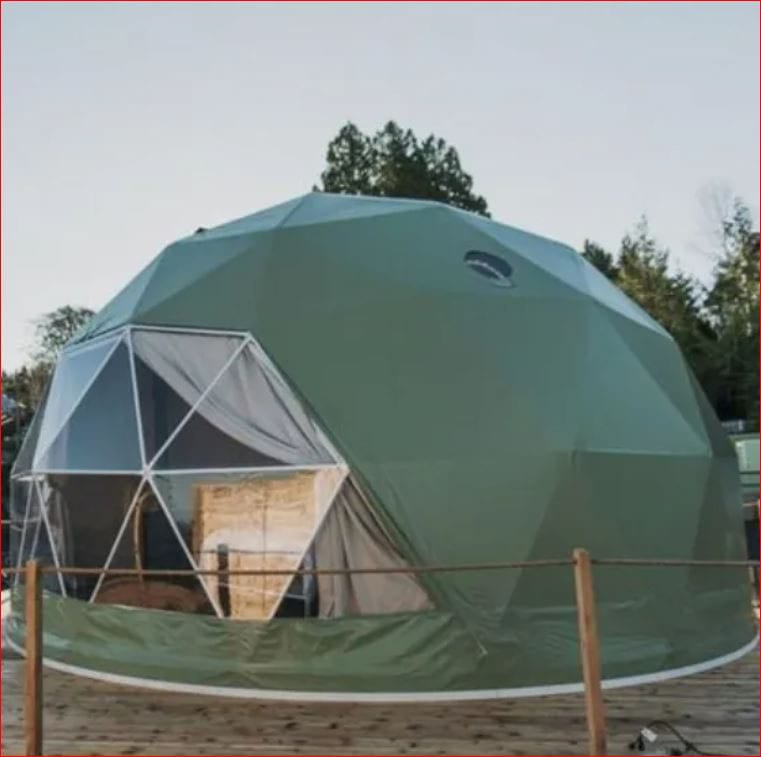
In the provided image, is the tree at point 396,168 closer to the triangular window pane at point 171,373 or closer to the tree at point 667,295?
the tree at point 667,295

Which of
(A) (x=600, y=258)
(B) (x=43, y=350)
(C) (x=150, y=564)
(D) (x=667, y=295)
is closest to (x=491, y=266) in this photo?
(C) (x=150, y=564)

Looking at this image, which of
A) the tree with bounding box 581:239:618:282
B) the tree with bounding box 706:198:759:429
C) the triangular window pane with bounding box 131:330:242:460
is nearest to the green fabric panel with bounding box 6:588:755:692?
the triangular window pane with bounding box 131:330:242:460

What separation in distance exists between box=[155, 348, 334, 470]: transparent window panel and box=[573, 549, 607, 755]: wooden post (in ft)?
9.19

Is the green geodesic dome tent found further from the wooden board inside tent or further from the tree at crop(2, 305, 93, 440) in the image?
the tree at crop(2, 305, 93, 440)

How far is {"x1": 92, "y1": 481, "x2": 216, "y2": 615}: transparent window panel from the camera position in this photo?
6.99 meters

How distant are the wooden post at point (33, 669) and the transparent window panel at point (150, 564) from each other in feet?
6.97

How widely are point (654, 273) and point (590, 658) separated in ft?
86.4

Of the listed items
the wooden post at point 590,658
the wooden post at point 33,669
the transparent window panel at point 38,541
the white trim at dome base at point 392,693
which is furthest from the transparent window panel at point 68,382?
the wooden post at point 590,658

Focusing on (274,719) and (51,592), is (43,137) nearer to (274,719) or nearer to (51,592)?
(51,592)

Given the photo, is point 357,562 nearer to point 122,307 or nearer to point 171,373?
point 171,373

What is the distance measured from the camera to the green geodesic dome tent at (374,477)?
654 cm

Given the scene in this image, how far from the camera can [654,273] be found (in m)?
28.8

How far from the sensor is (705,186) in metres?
29.8

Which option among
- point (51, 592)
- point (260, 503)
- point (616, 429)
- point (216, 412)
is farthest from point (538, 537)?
point (51, 592)
